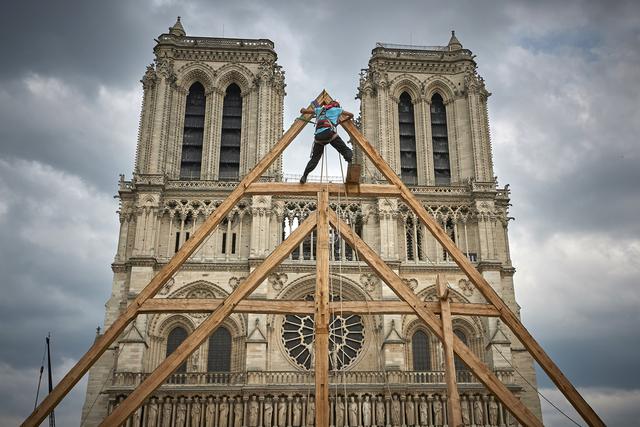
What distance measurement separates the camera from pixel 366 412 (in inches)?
1053

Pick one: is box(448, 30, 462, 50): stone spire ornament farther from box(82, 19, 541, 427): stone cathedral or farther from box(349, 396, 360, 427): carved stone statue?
box(349, 396, 360, 427): carved stone statue

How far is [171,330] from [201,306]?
1763cm

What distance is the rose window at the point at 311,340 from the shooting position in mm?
29562

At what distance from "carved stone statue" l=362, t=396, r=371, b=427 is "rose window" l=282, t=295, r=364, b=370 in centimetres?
257

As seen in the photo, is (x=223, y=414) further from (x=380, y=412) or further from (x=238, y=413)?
(x=380, y=412)

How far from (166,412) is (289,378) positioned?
5178 mm

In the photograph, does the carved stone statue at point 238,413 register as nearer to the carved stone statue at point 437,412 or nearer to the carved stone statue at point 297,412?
the carved stone statue at point 297,412

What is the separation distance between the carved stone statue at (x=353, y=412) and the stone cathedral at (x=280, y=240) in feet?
0.30

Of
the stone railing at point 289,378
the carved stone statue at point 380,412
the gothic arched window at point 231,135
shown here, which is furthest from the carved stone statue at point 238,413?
the gothic arched window at point 231,135

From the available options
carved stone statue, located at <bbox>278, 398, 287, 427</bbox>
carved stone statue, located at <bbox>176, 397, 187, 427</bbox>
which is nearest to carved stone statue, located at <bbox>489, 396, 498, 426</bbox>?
carved stone statue, located at <bbox>278, 398, 287, 427</bbox>

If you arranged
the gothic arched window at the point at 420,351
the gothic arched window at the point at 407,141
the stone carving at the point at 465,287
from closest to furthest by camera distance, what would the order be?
the gothic arched window at the point at 420,351 → the stone carving at the point at 465,287 → the gothic arched window at the point at 407,141

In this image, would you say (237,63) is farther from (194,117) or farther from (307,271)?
(307,271)

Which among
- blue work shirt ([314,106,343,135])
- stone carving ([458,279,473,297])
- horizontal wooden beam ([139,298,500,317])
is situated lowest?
horizontal wooden beam ([139,298,500,317])

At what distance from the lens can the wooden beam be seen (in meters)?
13.4
